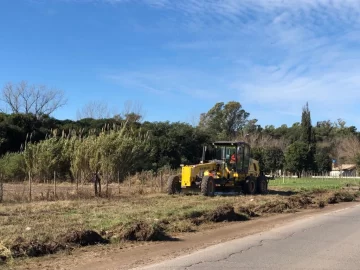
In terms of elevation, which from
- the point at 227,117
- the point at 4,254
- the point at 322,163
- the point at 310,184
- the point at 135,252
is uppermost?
the point at 227,117

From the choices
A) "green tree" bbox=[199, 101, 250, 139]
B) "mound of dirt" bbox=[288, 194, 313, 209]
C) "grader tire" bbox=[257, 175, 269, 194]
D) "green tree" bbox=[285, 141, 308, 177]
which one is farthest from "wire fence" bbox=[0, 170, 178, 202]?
"green tree" bbox=[199, 101, 250, 139]

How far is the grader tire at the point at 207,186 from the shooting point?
22.0 meters

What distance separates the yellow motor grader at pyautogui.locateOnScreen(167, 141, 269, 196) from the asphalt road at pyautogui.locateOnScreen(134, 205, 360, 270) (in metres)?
9.95

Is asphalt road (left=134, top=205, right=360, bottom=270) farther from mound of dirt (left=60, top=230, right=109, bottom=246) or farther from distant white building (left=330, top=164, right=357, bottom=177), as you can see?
distant white building (left=330, top=164, right=357, bottom=177)

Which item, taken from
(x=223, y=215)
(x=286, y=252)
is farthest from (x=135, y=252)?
(x=223, y=215)

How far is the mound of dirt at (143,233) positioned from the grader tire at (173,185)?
11.8 m

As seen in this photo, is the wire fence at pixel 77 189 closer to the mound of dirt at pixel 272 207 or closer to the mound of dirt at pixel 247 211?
the mound of dirt at pixel 247 211

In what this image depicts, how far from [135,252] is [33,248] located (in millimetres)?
2076

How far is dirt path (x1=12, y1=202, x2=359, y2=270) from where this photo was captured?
26.6 ft

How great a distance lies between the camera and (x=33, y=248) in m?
8.73

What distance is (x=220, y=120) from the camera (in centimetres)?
9806

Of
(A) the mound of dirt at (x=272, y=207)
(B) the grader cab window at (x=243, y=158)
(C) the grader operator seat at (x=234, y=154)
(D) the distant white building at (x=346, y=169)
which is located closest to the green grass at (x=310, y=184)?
(B) the grader cab window at (x=243, y=158)

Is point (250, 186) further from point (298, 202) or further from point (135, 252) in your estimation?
point (135, 252)

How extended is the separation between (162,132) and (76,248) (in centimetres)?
3845
